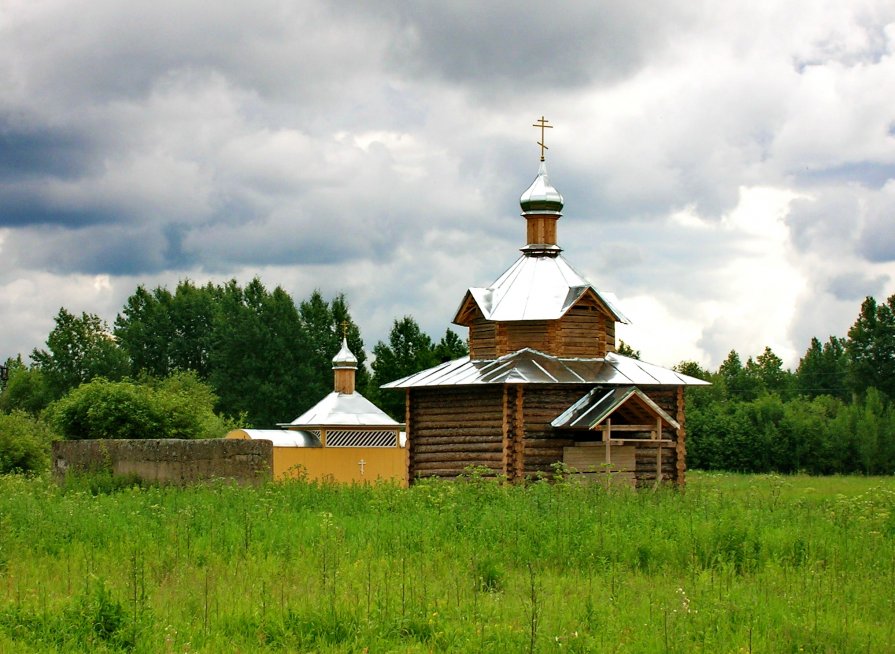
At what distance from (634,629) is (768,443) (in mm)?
51224

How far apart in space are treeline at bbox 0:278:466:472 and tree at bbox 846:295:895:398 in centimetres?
3013

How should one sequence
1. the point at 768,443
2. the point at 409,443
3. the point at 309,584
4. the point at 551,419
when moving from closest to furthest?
the point at 309,584 → the point at 551,419 → the point at 409,443 → the point at 768,443

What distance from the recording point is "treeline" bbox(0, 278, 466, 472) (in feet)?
188

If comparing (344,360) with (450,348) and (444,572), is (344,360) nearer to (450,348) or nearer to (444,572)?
(450,348)

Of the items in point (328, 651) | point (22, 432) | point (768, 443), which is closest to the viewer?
point (328, 651)

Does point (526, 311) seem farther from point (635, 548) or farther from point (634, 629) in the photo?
point (634, 629)

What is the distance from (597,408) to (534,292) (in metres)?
3.81

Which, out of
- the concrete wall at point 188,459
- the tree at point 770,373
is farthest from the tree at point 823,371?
the concrete wall at point 188,459

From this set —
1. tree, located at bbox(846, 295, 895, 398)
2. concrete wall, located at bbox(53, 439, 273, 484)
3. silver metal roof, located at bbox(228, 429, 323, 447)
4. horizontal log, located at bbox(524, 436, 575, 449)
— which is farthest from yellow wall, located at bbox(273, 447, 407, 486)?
tree, located at bbox(846, 295, 895, 398)

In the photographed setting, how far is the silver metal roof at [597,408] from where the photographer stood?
2472 cm

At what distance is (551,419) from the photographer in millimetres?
25703

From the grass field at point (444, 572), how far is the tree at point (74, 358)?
52466 millimetres

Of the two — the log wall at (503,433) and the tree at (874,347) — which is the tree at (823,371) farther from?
the log wall at (503,433)

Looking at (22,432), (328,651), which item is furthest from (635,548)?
(22,432)
